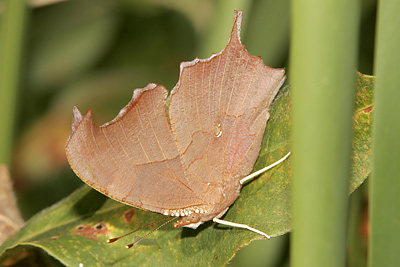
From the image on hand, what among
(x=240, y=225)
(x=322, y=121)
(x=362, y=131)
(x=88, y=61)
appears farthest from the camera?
(x=88, y=61)

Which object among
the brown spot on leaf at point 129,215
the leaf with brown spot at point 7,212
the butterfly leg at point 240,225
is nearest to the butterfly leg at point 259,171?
the butterfly leg at point 240,225

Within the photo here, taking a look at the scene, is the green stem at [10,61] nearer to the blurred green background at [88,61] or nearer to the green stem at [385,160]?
the blurred green background at [88,61]

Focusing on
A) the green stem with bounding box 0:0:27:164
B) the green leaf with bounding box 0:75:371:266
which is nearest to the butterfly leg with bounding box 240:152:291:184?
the green leaf with bounding box 0:75:371:266

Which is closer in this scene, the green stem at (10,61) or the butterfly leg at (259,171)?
the butterfly leg at (259,171)

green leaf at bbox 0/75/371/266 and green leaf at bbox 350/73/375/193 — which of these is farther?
green leaf at bbox 0/75/371/266

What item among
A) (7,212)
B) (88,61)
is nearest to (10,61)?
(7,212)

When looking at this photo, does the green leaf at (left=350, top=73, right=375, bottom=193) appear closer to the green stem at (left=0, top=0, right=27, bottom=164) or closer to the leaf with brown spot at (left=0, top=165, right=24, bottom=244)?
the leaf with brown spot at (left=0, top=165, right=24, bottom=244)

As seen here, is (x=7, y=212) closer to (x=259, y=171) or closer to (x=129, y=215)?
(x=129, y=215)
